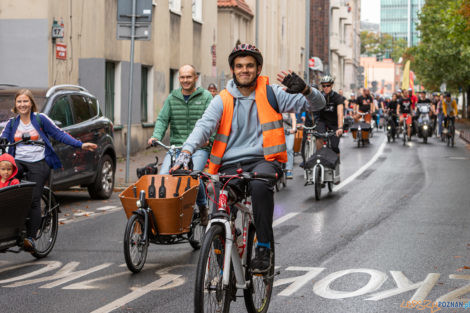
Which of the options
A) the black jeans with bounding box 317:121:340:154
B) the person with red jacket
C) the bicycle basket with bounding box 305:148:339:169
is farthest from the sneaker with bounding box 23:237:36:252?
the black jeans with bounding box 317:121:340:154

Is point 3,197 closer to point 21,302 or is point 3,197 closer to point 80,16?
point 21,302

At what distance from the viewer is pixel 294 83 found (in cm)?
566

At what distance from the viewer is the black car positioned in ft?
42.0

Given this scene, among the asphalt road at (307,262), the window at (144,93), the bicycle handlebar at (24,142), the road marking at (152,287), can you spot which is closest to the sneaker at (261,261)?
the asphalt road at (307,262)

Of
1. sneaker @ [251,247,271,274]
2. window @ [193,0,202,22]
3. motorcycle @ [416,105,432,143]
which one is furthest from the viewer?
motorcycle @ [416,105,432,143]

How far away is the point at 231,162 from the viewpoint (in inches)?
238

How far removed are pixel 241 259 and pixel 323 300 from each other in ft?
4.25

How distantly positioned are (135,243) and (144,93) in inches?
753

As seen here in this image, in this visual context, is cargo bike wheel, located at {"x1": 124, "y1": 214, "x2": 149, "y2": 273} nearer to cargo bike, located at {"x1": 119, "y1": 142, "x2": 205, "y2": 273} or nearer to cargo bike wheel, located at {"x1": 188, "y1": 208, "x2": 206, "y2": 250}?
cargo bike, located at {"x1": 119, "y1": 142, "x2": 205, "y2": 273}

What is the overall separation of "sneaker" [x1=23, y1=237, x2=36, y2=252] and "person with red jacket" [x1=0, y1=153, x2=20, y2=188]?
578 millimetres

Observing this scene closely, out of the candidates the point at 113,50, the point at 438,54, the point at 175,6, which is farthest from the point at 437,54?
the point at 113,50

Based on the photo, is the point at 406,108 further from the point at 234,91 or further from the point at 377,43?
the point at 377,43

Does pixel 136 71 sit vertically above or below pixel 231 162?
above

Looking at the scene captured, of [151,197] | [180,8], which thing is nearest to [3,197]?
[151,197]
